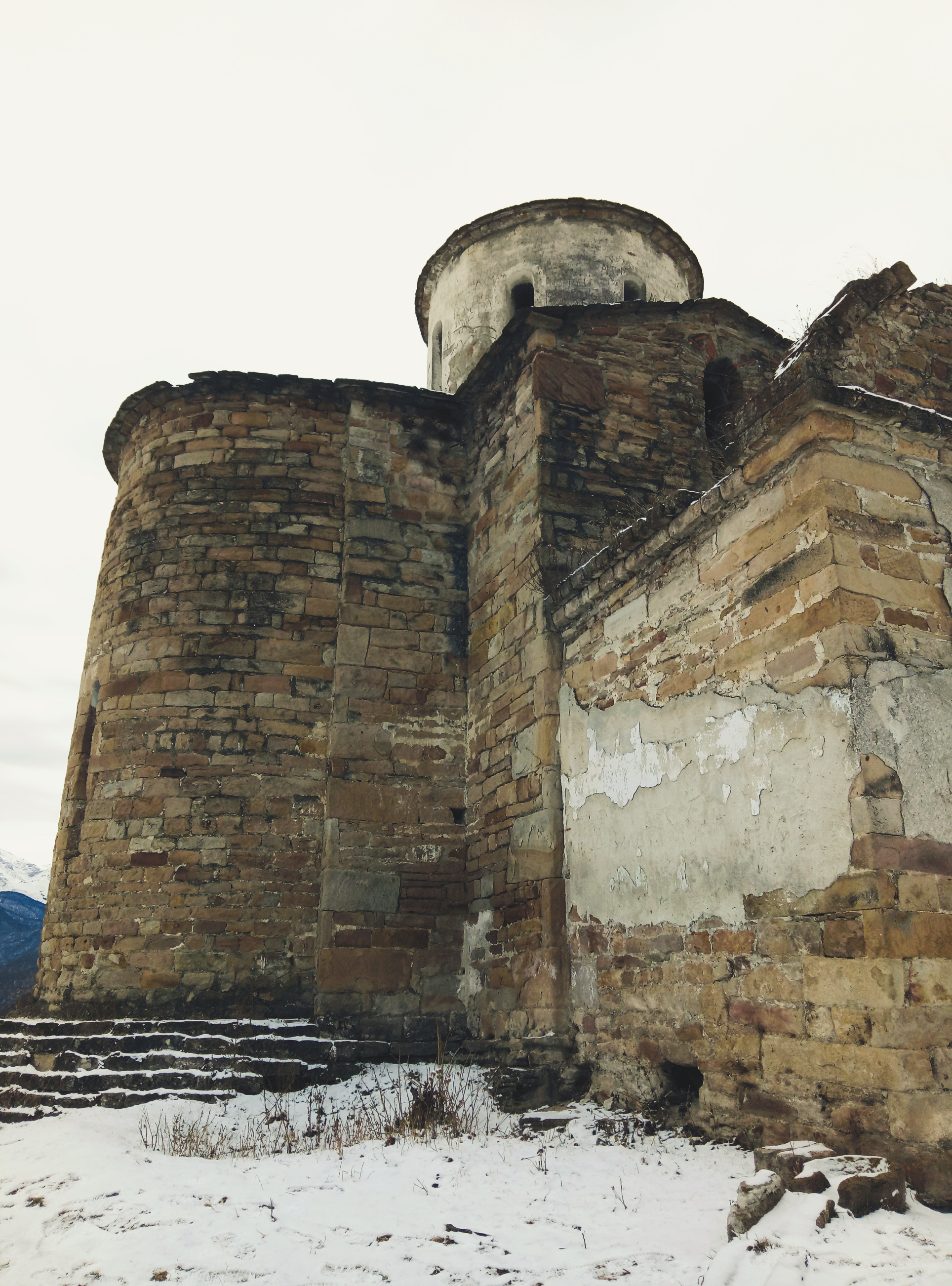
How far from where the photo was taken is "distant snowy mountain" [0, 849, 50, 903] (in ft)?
105

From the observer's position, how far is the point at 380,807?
789 centimetres

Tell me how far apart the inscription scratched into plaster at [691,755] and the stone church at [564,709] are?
2 centimetres

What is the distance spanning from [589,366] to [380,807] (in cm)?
434

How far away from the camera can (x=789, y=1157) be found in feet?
11.8

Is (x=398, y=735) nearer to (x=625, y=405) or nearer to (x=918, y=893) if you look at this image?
(x=625, y=405)

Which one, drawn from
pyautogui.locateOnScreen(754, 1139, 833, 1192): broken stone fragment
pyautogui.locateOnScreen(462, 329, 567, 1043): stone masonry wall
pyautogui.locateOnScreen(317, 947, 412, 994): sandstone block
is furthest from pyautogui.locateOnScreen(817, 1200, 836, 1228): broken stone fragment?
pyautogui.locateOnScreen(317, 947, 412, 994): sandstone block

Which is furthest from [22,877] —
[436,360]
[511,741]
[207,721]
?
[511,741]

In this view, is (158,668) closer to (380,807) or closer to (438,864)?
(380,807)

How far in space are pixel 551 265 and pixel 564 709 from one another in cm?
712

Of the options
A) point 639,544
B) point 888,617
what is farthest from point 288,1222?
point 639,544

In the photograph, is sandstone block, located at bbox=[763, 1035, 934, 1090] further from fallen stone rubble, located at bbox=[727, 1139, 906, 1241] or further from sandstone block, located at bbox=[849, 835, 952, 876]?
sandstone block, located at bbox=[849, 835, 952, 876]

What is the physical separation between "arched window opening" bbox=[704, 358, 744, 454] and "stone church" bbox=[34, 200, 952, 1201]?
0.15 ft

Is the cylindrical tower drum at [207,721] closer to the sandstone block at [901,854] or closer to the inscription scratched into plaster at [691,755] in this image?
the inscription scratched into plaster at [691,755]

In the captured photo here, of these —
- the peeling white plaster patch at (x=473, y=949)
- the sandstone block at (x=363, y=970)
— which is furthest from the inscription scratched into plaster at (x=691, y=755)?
the sandstone block at (x=363, y=970)
